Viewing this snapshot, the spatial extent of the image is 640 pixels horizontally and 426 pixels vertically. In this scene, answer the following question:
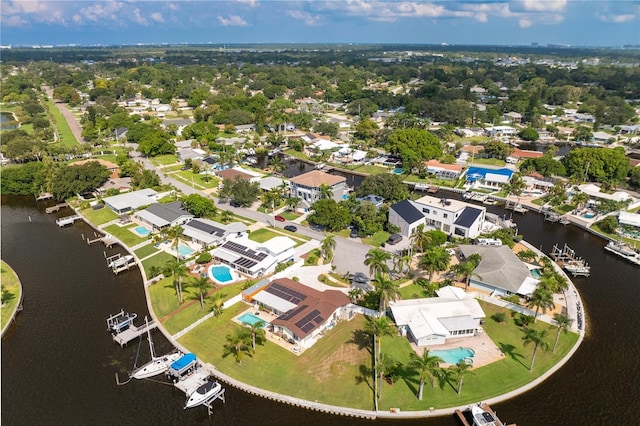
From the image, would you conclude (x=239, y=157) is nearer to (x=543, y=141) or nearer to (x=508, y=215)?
(x=508, y=215)

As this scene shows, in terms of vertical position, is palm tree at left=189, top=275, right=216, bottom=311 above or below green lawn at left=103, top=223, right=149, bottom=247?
above

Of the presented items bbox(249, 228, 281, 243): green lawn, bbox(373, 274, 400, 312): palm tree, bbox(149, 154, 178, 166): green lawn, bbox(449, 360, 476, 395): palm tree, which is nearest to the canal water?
bbox(449, 360, 476, 395): palm tree

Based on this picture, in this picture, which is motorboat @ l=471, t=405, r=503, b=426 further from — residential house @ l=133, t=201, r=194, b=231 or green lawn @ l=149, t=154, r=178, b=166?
green lawn @ l=149, t=154, r=178, b=166

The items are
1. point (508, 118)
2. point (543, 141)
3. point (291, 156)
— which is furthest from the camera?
point (508, 118)

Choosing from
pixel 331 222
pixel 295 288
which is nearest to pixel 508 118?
pixel 331 222

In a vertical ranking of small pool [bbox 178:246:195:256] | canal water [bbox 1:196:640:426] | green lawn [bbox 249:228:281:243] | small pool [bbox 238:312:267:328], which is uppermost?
green lawn [bbox 249:228:281:243]

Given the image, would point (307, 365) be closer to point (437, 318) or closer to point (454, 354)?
point (454, 354)
